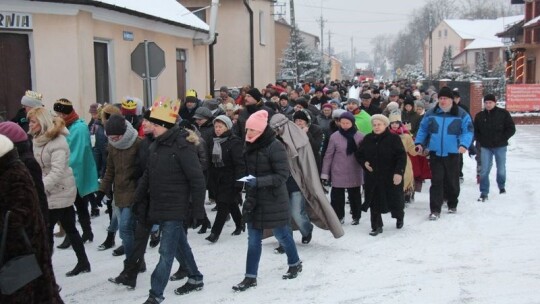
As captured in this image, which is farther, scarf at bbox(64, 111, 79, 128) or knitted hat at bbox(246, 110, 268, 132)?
scarf at bbox(64, 111, 79, 128)

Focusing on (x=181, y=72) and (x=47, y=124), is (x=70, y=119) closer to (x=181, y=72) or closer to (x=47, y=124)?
(x=47, y=124)

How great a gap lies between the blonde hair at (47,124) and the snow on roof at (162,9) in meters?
6.27

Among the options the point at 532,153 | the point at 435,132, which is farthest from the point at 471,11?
the point at 435,132

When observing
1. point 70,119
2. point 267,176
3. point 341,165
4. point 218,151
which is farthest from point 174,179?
point 341,165

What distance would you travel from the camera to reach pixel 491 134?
1105cm

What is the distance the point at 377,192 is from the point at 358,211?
715mm

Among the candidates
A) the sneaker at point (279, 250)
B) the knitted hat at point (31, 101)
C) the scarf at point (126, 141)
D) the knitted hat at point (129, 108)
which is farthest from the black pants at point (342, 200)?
the knitted hat at point (31, 101)

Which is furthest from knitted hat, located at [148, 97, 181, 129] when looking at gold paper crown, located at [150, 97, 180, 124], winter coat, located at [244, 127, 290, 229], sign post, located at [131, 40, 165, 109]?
sign post, located at [131, 40, 165, 109]

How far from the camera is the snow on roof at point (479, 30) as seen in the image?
83938 millimetres

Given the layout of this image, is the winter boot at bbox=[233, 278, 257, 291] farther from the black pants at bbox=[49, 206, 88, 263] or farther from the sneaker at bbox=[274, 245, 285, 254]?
the black pants at bbox=[49, 206, 88, 263]

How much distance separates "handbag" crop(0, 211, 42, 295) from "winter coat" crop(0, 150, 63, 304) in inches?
1.4

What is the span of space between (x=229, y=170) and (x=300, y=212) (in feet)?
4.24

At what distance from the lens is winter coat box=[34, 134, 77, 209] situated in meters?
6.61

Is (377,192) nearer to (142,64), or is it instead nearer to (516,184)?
(516,184)
